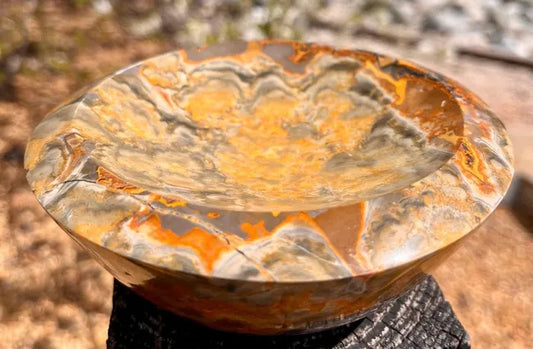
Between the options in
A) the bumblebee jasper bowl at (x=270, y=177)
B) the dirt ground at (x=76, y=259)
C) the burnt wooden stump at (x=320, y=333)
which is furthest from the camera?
the dirt ground at (x=76, y=259)

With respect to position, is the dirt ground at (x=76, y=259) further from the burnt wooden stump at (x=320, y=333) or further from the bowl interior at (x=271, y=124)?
the bowl interior at (x=271, y=124)

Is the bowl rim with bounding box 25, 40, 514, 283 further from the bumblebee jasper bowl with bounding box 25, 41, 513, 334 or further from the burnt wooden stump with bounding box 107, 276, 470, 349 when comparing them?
the burnt wooden stump with bounding box 107, 276, 470, 349

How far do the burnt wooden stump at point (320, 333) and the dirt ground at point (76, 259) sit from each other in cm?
75

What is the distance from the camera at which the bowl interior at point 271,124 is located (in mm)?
994

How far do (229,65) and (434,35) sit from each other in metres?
2.05

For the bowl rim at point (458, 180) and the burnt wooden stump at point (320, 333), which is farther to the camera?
the burnt wooden stump at point (320, 333)

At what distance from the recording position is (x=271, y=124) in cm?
124

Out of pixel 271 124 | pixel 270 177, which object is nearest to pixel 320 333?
pixel 270 177

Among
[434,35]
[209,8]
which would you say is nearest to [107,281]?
[209,8]

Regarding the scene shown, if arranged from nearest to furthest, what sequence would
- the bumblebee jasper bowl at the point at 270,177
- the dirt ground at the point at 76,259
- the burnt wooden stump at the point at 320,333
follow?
1. the bumblebee jasper bowl at the point at 270,177
2. the burnt wooden stump at the point at 320,333
3. the dirt ground at the point at 76,259

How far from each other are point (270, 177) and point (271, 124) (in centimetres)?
17

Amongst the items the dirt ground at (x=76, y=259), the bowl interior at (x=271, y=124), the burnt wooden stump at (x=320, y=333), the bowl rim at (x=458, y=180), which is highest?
the bowl rim at (x=458, y=180)

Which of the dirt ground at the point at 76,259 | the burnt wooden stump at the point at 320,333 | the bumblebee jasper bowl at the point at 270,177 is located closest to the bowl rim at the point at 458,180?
A: the bumblebee jasper bowl at the point at 270,177

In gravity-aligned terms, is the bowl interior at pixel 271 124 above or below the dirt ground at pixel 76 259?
above
